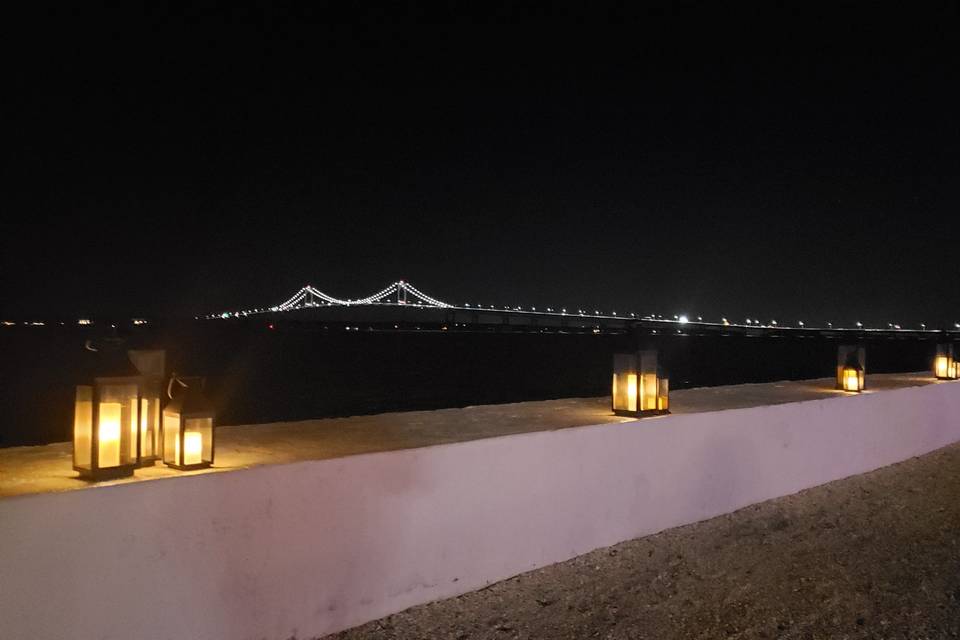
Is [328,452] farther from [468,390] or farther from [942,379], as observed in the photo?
[468,390]

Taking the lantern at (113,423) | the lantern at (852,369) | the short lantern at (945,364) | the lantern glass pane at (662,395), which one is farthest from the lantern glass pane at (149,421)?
the short lantern at (945,364)

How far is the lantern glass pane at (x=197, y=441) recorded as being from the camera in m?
2.90

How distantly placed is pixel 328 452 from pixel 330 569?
0.48 meters

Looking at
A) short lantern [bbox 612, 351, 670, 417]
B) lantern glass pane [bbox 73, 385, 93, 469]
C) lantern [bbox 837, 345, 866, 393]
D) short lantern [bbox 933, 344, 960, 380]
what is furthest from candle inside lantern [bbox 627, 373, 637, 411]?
short lantern [bbox 933, 344, 960, 380]

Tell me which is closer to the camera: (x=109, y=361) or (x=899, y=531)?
(x=109, y=361)

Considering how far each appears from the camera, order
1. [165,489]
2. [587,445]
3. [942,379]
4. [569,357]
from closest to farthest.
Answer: [165,489], [587,445], [942,379], [569,357]

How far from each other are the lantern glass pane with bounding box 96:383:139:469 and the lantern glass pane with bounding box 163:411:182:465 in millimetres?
115

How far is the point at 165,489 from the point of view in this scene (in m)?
2.53

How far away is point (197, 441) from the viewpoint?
2938 millimetres

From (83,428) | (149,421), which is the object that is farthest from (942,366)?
(83,428)

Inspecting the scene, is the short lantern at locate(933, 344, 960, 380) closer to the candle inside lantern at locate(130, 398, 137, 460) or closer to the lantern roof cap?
the lantern roof cap

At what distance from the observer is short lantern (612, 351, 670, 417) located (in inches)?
188

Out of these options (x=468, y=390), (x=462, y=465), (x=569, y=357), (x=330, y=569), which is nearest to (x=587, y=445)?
(x=462, y=465)

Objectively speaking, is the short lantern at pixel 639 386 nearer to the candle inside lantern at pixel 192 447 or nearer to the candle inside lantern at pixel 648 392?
the candle inside lantern at pixel 648 392
